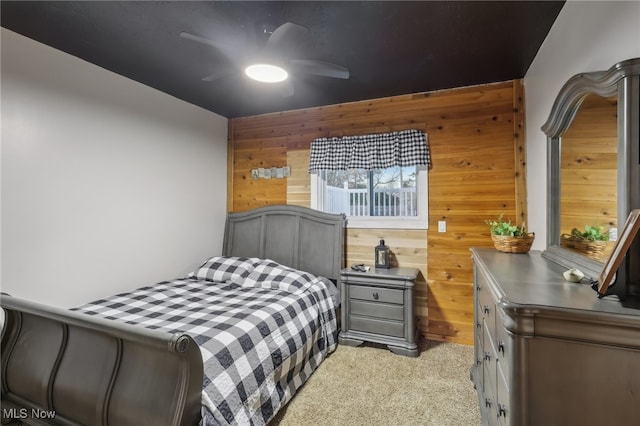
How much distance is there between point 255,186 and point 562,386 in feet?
11.4

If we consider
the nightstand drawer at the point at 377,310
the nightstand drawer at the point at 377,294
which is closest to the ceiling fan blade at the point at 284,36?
the nightstand drawer at the point at 377,294

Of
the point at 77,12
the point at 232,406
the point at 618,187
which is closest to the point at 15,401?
the point at 232,406

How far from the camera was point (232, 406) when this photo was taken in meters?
1.56

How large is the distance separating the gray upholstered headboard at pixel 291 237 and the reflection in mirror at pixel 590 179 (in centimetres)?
200

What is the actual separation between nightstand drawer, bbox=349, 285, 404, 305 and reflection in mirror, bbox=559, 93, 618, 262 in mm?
1414

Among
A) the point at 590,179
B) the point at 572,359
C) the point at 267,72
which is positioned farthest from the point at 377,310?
the point at 267,72

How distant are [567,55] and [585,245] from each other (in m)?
1.13

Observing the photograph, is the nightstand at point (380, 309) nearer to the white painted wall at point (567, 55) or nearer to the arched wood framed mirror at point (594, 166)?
the white painted wall at point (567, 55)

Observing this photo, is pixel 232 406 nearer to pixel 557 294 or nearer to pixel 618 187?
pixel 557 294

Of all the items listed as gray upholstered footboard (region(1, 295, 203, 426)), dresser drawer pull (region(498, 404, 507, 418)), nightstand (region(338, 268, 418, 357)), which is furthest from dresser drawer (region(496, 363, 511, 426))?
nightstand (region(338, 268, 418, 357))

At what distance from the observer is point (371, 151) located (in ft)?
10.7

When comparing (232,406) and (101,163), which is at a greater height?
(101,163)

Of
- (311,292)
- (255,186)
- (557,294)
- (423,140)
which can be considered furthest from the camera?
(255,186)

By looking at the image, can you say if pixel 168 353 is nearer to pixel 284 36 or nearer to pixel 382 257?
pixel 284 36
